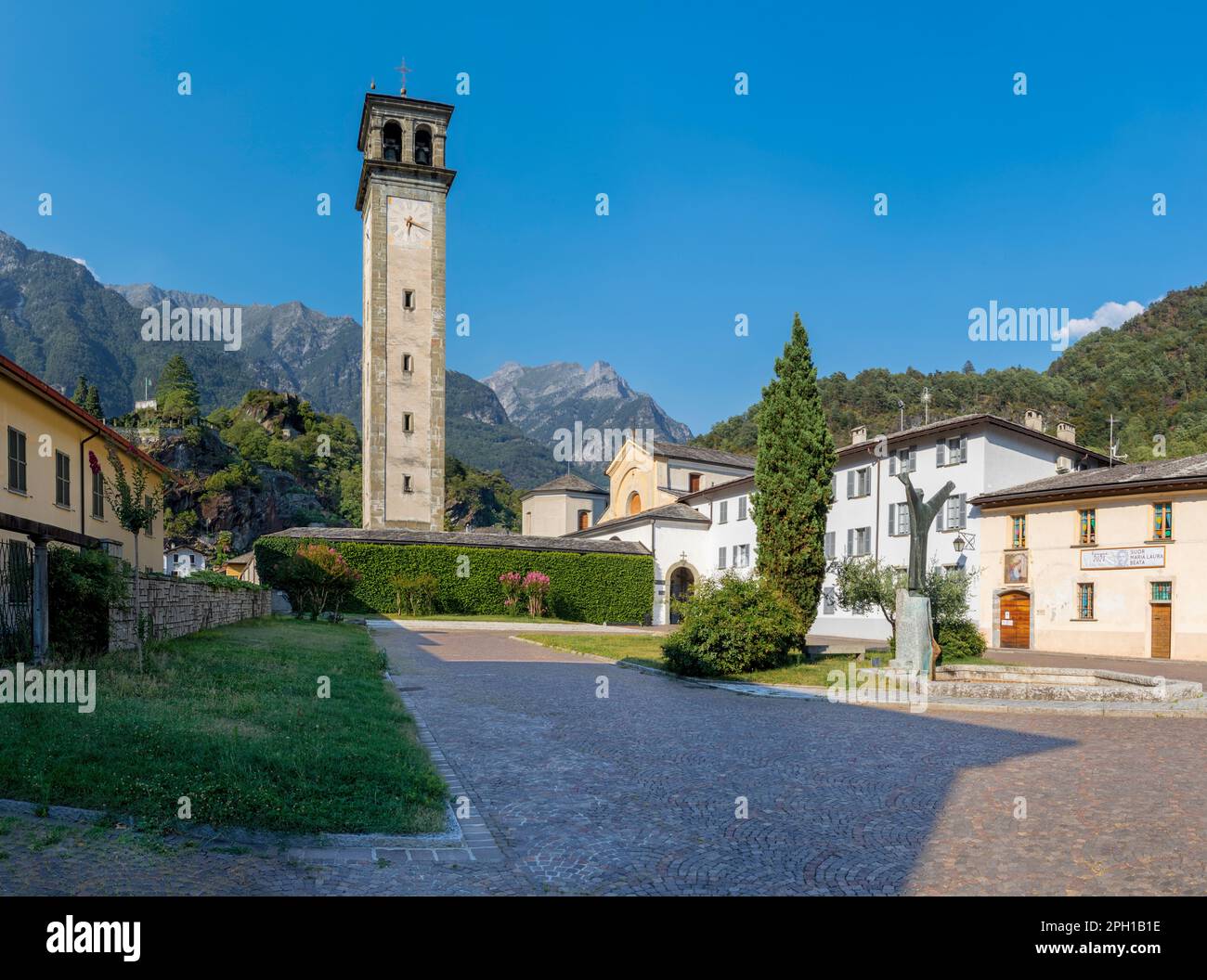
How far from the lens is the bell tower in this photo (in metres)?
49.2

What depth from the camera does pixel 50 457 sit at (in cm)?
2216

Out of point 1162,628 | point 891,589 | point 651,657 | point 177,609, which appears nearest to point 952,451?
point 1162,628

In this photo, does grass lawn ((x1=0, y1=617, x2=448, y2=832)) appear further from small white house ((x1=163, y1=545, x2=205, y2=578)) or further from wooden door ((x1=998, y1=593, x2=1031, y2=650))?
small white house ((x1=163, y1=545, x2=205, y2=578))

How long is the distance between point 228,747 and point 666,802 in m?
4.10

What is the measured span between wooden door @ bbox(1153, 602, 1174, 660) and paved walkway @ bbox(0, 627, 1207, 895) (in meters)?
18.1

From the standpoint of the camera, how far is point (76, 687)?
1012 centimetres

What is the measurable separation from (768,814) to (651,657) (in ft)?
51.2

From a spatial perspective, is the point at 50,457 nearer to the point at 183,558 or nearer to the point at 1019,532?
the point at 1019,532

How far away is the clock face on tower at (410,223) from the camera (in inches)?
1976

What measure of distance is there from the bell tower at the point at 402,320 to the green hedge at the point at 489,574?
7.72m

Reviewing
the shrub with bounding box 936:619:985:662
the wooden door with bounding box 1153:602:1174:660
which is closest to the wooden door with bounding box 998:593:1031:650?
the wooden door with bounding box 1153:602:1174:660
